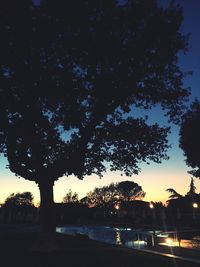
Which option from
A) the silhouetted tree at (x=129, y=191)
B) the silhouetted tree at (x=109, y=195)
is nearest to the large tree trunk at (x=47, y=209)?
the silhouetted tree at (x=109, y=195)

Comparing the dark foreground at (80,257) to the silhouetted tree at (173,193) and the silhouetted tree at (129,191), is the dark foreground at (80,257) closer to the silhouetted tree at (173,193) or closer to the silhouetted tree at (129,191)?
the silhouetted tree at (173,193)

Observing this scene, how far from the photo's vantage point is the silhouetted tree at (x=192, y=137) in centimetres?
4147

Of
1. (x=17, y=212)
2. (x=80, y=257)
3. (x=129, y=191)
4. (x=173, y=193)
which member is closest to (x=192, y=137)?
(x=173, y=193)

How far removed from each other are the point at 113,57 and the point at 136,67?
146 centimetres

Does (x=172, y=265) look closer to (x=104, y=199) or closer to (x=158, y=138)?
(x=158, y=138)

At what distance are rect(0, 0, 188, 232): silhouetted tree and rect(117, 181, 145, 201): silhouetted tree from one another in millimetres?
93147

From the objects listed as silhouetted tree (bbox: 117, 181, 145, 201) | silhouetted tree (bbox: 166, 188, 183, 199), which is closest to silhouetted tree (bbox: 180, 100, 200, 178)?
silhouetted tree (bbox: 166, 188, 183, 199)

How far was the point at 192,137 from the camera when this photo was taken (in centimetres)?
4266

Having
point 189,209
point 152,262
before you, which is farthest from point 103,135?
point 189,209

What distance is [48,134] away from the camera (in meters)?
19.0

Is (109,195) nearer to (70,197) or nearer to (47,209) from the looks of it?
(70,197)

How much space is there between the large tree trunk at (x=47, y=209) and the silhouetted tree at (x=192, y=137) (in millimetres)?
25362

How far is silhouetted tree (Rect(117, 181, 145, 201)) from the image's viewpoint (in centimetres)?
11144

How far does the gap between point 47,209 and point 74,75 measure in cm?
776
